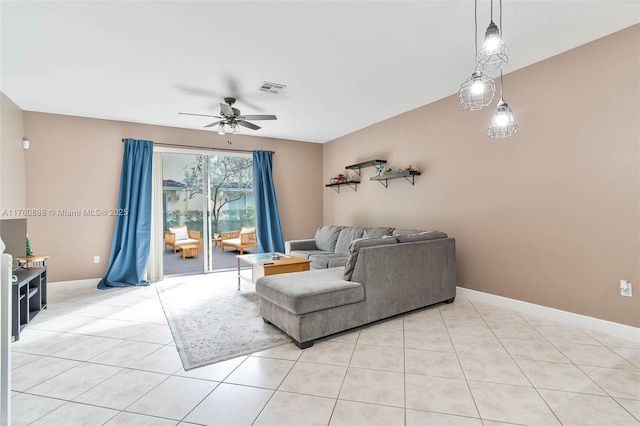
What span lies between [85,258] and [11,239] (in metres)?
2.28

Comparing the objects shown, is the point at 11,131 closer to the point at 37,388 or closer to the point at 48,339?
the point at 48,339

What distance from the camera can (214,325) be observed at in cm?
305

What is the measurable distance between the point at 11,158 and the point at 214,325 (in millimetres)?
3552

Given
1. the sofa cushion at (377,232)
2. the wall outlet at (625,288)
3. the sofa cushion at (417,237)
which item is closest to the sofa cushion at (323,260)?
the sofa cushion at (377,232)

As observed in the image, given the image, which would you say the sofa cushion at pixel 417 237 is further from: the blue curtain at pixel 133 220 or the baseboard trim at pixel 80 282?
the baseboard trim at pixel 80 282

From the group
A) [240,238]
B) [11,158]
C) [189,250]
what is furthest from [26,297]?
[240,238]

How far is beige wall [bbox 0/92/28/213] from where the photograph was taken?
12.0ft

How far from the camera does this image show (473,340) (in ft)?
8.63

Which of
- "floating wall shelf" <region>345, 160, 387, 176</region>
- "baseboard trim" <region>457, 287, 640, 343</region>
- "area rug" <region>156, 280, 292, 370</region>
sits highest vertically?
"floating wall shelf" <region>345, 160, 387, 176</region>

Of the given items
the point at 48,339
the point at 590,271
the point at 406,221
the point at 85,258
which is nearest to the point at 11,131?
the point at 85,258

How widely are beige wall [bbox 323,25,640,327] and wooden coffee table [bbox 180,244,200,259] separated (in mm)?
4083

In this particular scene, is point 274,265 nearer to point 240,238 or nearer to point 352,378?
point 352,378

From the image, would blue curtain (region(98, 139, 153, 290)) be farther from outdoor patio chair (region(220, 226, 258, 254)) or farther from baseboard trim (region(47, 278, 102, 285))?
outdoor patio chair (region(220, 226, 258, 254))

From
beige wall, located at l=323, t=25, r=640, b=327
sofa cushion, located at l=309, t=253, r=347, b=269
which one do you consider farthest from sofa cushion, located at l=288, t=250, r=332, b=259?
beige wall, located at l=323, t=25, r=640, b=327
